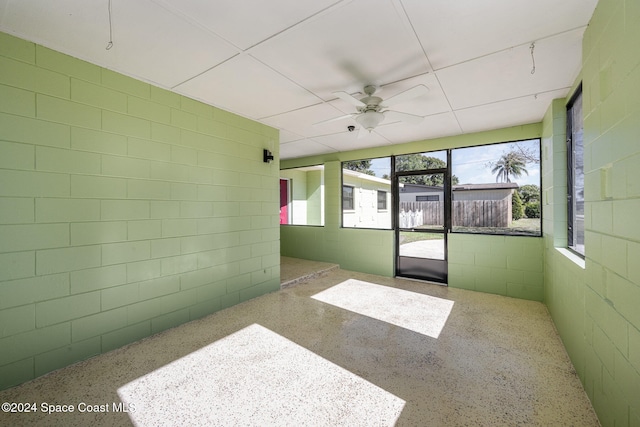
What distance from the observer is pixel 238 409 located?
1.73 meters

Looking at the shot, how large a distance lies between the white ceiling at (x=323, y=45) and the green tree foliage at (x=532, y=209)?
135cm

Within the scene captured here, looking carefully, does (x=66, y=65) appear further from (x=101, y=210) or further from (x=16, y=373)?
(x=16, y=373)

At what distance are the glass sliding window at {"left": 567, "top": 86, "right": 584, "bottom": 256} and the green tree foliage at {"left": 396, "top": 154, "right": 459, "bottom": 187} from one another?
1644mm

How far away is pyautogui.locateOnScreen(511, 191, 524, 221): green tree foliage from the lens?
392 centimetres

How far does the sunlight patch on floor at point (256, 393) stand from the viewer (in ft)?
5.45

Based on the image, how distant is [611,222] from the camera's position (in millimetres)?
1441

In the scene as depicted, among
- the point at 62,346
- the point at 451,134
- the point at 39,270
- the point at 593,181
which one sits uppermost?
the point at 451,134

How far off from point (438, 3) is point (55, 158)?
2951mm

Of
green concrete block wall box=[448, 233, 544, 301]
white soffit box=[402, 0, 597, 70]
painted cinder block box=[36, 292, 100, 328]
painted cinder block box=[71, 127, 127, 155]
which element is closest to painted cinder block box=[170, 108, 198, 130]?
painted cinder block box=[71, 127, 127, 155]

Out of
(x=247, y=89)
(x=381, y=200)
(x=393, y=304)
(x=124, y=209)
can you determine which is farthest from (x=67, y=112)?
(x=381, y=200)

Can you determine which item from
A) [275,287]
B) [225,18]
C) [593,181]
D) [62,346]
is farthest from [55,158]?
[593,181]

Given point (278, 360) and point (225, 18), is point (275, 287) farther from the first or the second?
point (225, 18)

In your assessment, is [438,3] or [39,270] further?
[39,270]

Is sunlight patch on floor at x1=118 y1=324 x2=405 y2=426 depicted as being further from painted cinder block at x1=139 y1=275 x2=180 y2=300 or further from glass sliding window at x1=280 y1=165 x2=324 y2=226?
glass sliding window at x1=280 y1=165 x2=324 y2=226
